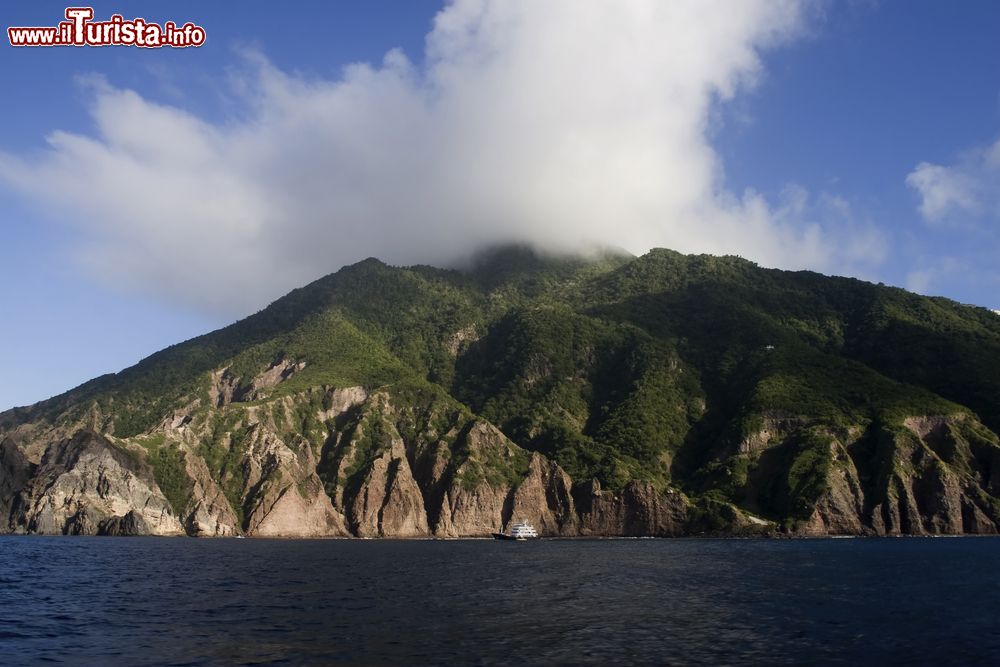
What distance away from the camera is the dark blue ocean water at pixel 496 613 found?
45062mm

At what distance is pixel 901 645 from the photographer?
161ft

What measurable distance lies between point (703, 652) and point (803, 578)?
49.6 meters

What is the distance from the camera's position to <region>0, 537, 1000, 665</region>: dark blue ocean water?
45062mm

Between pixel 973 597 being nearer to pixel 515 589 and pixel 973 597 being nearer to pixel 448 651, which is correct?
pixel 515 589

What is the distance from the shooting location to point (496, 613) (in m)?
60.6

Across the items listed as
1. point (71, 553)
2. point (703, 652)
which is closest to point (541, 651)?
point (703, 652)

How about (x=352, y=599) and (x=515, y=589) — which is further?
(x=515, y=589)

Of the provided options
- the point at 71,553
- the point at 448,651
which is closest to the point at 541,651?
the point at 448,651

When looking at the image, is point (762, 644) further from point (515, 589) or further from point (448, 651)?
point (515, 589)

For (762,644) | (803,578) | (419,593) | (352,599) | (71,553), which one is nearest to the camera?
(762,644)

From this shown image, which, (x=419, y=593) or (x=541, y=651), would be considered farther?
(x=419, y=593)

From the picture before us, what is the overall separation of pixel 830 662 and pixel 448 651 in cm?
2048

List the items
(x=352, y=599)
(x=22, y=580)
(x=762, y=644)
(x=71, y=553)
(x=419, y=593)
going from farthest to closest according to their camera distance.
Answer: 1. (x=71, y=553)
2. (x=22, y=580)
3. (x=419, y=593)
4. (x=352, y=599)
5. (x=762, y=644)

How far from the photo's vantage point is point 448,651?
148ft
